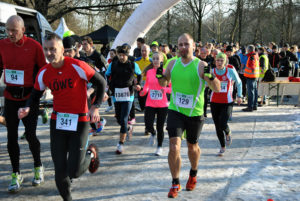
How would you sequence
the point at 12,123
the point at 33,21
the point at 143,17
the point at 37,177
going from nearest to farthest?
the point at 12,123
the point at 37,177
the point at 33,21
the point at 143,17

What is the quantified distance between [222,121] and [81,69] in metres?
3.05

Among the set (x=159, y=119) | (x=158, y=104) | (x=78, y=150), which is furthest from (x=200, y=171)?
(x=78, y=150)

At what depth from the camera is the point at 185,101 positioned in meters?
3.91

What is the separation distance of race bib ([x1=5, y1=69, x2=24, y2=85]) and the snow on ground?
1.44 meters

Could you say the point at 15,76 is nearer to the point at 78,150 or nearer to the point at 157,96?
the point at 78,150

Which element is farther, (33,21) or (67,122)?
(33,21)

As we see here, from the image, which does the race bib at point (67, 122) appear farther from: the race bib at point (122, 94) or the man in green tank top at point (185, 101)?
the race bib at point (122, 94)

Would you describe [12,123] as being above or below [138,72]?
below

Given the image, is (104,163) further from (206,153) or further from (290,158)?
(290,158)

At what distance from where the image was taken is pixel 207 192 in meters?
4.00

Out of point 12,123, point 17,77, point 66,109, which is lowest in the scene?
point 12,123

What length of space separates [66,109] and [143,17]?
10.7 m

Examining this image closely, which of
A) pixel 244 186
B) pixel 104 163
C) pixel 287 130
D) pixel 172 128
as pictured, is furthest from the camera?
pixel 287 130

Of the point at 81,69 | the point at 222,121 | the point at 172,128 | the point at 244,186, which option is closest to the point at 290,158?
the point at 222,121
